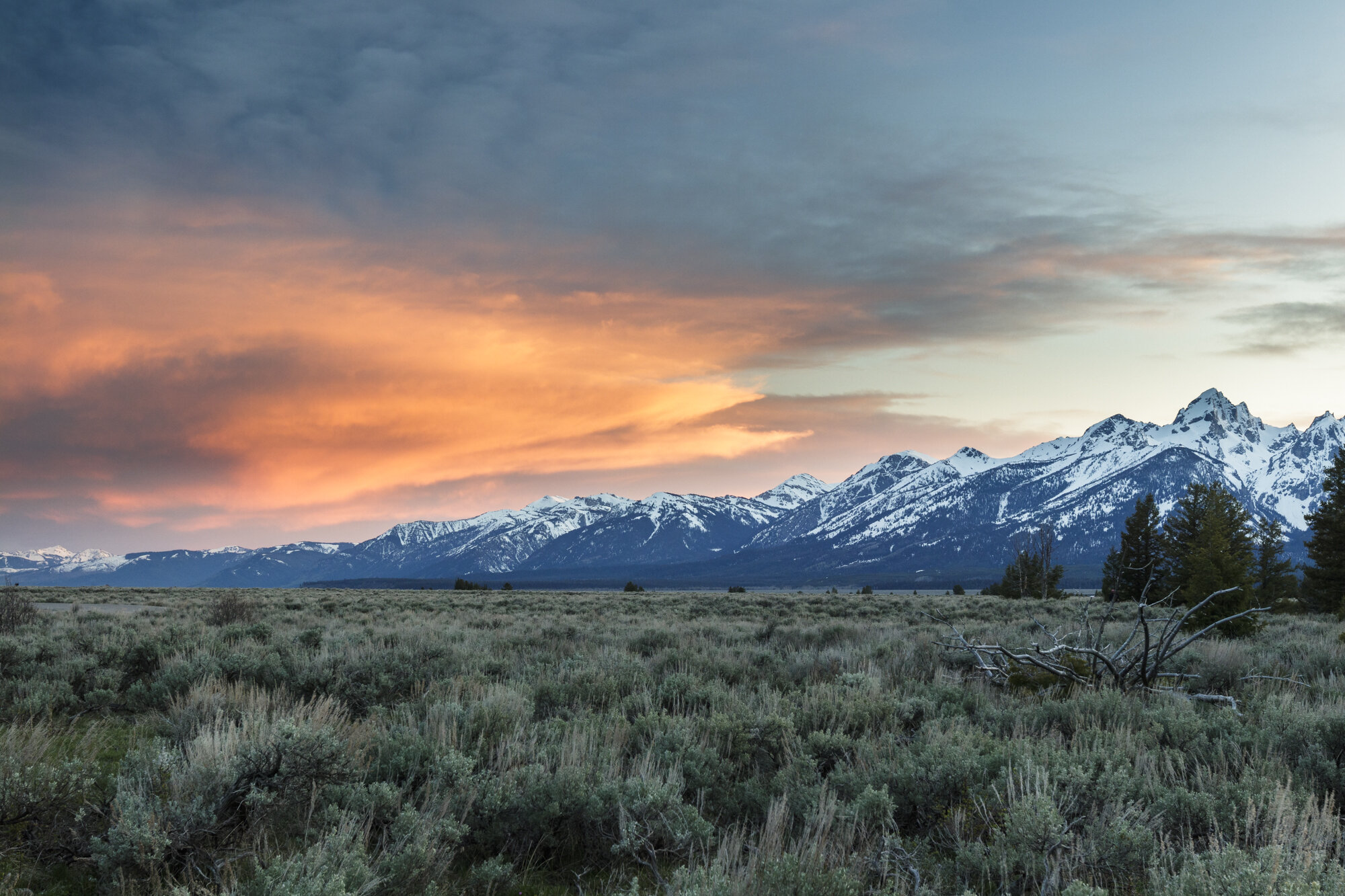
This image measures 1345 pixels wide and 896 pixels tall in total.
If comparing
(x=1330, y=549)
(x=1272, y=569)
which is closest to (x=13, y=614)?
(x=1330, y=549)

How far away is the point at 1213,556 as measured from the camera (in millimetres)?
25172

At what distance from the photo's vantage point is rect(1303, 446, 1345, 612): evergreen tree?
1521 inches

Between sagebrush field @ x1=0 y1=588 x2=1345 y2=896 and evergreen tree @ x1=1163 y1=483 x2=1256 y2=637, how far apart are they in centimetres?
362

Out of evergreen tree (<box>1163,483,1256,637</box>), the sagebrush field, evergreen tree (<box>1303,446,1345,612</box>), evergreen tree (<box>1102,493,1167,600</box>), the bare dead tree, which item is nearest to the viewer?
the sagebrush field

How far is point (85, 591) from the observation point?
53.7 m

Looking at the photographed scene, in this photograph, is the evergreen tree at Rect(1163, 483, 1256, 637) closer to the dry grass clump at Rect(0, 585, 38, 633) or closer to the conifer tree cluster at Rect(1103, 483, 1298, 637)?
the conifer tree cluster at Rect(1103, 483, 1298, 637)

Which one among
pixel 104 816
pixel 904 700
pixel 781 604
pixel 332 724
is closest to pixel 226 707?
pixel 332 724

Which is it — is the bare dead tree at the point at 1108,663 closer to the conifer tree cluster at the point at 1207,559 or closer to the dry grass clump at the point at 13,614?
the conifer tree cluster at the point at 1207,559

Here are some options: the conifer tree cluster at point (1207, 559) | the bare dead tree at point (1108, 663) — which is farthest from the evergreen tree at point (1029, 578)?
the bare dead tree at point (1108, 663)

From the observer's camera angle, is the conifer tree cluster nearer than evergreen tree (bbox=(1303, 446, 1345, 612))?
Yes

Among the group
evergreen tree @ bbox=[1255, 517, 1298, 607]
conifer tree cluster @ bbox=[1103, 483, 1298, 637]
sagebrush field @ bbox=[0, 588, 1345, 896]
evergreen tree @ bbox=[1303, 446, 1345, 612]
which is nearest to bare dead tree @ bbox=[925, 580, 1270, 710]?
sagebrush field @ bbox=[0, 588, 1345, 896]

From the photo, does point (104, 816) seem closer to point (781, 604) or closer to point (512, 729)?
point (512, 729)

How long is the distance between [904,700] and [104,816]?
7.37 metres

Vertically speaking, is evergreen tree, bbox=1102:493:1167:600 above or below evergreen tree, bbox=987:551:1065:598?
above
